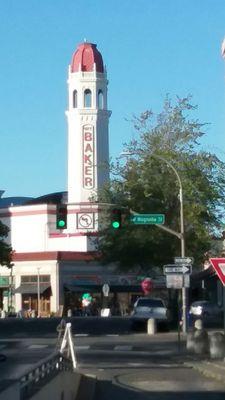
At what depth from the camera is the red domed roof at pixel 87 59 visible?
10081 cm

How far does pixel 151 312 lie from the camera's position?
49312mm

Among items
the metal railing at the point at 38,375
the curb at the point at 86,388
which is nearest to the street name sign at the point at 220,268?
the curb at the point at 86,388

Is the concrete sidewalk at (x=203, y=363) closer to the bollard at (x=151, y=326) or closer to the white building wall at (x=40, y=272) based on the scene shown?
the bollard at (x=151, y=326)

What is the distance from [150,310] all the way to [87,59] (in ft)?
182

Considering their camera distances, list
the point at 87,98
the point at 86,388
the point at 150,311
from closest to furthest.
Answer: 1. the point at 86,388
2. the point at 150,311
3. the point at 87,98

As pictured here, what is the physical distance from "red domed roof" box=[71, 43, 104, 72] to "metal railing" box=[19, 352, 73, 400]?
8748cm

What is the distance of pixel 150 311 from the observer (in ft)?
162

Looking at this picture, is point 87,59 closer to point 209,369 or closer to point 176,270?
point 176,270

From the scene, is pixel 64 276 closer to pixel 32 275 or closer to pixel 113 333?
pixel 32 275

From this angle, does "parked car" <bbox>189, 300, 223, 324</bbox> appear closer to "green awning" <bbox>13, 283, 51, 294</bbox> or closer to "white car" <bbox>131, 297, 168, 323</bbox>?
"white car" <bbox>131, 297, 168, 323</bbox>

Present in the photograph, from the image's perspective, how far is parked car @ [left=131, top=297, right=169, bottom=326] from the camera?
48844 millimetres

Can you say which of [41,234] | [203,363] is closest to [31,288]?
[41,234]

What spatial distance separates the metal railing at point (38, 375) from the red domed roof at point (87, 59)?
287ft

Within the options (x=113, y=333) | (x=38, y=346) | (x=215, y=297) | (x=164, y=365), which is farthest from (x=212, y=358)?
(x=215, y=297)
